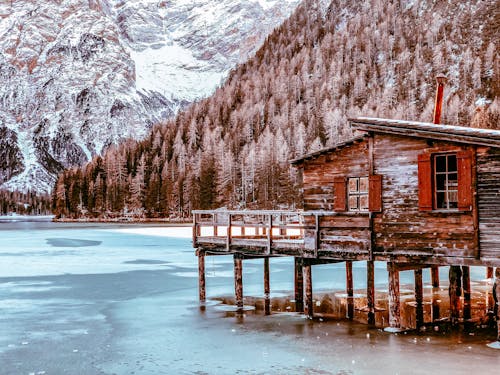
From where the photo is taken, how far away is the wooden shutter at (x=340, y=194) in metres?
24.2

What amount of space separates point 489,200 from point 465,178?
1021mm

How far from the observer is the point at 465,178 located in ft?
66.3

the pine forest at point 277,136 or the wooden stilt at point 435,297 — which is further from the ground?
the pine forest at point 277,136

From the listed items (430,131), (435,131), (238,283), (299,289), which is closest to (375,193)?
(430,131)

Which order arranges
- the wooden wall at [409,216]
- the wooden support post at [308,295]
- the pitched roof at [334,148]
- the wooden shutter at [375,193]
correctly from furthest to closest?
the wooden support post at [308,295]
the pitched roof at [334,148]
the wooden shutter at [375,193]
the wooden wall at [409,216]

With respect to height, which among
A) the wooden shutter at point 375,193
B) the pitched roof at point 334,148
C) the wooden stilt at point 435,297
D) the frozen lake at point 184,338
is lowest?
the frozen lake at point 184,338

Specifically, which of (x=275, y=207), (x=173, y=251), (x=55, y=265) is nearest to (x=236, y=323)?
(x=55, y=265)

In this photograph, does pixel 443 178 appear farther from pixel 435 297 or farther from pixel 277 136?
pixel 277 136

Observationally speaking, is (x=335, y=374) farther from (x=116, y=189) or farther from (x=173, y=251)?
(x=116, y=189)

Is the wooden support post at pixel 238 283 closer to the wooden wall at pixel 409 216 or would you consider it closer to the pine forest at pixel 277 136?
the wooden wall at pixel 409 216

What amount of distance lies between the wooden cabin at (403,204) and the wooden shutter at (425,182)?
0.03 meters

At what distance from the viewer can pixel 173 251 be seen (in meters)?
62.0

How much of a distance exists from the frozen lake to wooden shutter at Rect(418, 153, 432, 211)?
4.63 m

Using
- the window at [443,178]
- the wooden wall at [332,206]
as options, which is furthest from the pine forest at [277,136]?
the window at [443,178]
